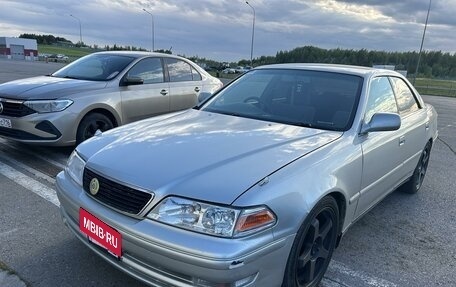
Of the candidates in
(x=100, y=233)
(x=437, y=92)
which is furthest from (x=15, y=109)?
(x=437, y=92)

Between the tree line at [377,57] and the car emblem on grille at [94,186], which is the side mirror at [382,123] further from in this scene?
the tree line at [377,57]

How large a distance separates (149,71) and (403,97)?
4.00 meters

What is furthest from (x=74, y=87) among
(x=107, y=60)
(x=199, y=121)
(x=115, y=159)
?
(x=115, y=159)

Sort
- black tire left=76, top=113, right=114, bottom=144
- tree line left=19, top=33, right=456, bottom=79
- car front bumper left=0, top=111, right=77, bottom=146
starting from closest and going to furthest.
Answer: car front bumper left=0, top=111, right=77, bottom=146 → black tire left=76, top=113, right=114, bottom=144 → tree line left=19, top=33, right=456, bottom=79

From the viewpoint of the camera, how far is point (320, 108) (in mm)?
3271

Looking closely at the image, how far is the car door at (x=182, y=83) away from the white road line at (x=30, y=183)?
275 centimetres

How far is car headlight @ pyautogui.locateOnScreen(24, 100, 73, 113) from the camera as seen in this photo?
4.89m

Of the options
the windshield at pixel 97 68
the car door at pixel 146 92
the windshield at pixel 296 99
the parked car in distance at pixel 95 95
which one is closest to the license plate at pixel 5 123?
the parked car in distance at pixel 95 95

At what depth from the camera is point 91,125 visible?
5.42 metres

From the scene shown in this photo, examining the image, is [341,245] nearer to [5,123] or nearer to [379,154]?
[379,154]

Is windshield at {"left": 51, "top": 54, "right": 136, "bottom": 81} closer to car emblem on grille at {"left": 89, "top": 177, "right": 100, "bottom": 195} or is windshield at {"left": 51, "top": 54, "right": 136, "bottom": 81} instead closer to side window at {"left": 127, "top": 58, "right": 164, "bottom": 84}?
side window at {"left": 127, "top": 58, "right": 164, "bottom": 84}

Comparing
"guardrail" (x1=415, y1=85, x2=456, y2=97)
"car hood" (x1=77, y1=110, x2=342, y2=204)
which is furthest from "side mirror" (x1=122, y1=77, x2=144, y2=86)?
"guardrail" (x1=415, y1=85, x2=456, y2=97)

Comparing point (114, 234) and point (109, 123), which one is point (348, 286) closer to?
point (114, 234)

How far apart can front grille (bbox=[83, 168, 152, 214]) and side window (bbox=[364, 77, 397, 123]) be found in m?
2.03
